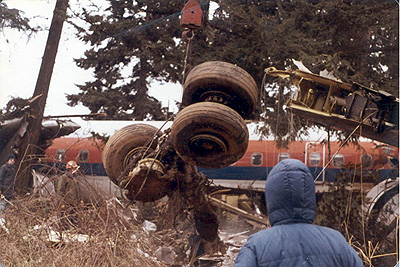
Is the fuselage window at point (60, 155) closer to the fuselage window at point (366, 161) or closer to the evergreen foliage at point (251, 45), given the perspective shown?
the evergreen foliage at point (251, 45)

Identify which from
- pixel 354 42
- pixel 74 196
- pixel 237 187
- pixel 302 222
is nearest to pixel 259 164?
pixel 237 187

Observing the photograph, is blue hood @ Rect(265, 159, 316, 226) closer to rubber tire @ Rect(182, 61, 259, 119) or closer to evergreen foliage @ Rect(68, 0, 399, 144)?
rubber tire @ Rect(182, 61, 259, 119)

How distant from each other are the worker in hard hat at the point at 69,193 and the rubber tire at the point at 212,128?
5.12 feet

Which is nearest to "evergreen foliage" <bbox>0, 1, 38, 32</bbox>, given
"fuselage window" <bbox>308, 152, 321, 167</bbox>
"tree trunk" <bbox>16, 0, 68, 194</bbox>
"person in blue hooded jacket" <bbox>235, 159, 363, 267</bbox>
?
"tree trunk" <bbox>16, 0, 68, 194</bbox>

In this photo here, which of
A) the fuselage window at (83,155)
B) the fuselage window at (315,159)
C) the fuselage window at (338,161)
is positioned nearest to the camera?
the fuselage window at (83,155)

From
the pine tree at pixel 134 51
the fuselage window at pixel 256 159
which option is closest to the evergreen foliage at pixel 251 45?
the pine tree at pixel 134 51

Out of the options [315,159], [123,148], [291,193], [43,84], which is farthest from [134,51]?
[291,193]

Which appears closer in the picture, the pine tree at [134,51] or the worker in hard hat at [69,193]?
the worker in hard hat at [69,193]

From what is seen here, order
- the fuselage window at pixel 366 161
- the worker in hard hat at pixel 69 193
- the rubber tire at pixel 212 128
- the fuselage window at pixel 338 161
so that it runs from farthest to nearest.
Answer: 1. the fuselage window at pixel 338 161
2. the fuselage window at pixel 366 161
3. the worker in hard hat at pixel 69 193
4. the rubber tire at pixel 212 128

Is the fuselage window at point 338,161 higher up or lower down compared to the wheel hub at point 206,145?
lower down

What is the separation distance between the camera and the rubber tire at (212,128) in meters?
4.93

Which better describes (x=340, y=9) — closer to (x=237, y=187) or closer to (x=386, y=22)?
(x=386, y=22)

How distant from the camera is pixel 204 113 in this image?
4918mm

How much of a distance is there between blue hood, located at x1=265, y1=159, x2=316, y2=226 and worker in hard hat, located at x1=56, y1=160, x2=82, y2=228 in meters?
3.98
